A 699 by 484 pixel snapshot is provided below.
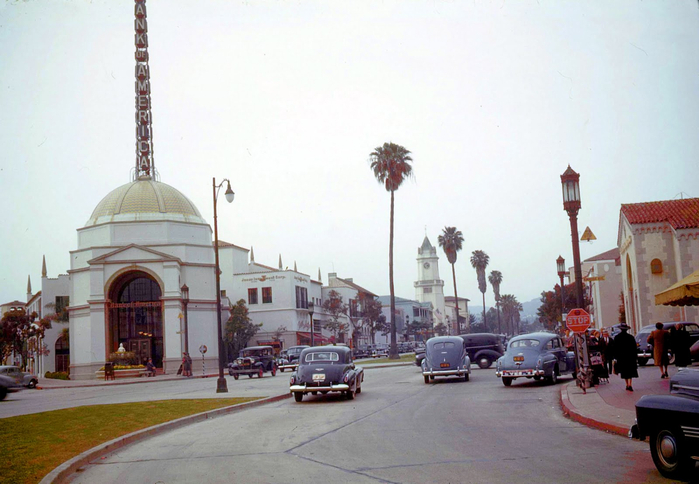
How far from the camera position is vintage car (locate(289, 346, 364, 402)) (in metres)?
19.4

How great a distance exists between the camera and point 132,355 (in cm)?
5359

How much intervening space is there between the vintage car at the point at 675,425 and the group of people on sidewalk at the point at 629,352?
8.47m

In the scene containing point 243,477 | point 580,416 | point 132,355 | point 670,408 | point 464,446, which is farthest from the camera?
point 132,355

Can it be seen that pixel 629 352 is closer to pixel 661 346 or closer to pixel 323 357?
pixel 661 346

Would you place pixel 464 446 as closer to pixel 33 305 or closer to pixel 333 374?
pixel 333 374

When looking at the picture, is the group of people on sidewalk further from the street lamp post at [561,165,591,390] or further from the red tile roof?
the red tile roof

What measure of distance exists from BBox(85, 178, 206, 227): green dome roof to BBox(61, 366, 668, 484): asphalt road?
154ft

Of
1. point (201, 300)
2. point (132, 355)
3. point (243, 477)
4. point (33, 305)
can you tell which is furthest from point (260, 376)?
point (33, 305)

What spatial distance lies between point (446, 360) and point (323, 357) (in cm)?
641

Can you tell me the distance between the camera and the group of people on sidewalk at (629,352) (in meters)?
16.0

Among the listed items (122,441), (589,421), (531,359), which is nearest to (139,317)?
(531,359)

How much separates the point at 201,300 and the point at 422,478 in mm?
54589

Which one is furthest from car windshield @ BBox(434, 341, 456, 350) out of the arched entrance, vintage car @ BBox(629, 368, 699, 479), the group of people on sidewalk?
the arched entrance

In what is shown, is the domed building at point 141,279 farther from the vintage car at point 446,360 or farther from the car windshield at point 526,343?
the car windshield at point 526,343
